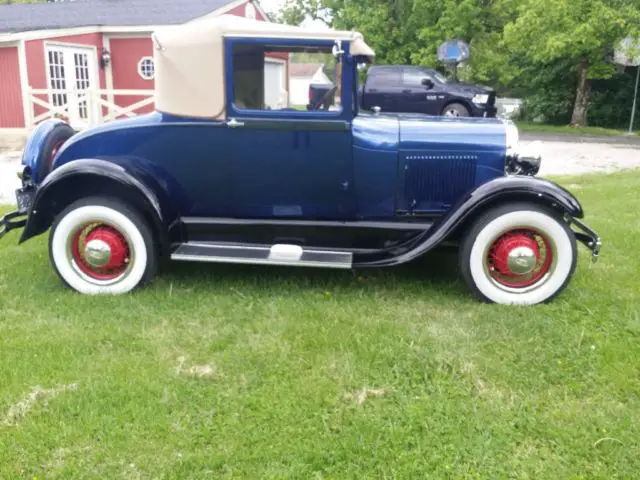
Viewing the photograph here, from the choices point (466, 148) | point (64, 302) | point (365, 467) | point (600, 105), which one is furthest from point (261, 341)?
point (600, 105)

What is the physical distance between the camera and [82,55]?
1670 cm

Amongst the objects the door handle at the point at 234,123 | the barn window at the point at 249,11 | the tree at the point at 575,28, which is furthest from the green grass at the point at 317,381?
the barn window at the point at 249,11

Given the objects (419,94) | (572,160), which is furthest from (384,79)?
(572,160)

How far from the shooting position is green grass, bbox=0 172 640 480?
2.61 m

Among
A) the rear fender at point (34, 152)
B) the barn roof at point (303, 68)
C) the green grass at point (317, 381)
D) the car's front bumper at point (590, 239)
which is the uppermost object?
the barn roof at point (303, 68)

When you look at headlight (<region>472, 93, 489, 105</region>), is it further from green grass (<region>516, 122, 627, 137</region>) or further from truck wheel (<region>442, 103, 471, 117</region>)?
green grass (<region>516, 122, 627, 137</region>)

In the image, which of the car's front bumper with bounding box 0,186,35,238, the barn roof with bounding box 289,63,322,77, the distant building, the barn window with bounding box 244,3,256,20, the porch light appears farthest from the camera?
the barn window with bounding box 244,3,256,20

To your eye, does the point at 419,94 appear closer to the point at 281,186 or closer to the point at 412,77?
the point at 412,77

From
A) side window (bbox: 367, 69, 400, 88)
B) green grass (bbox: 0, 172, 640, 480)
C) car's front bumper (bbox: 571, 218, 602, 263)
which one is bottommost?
green grass (bbox: 0, 172, 640, 480)

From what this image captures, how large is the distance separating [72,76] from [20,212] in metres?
13.2

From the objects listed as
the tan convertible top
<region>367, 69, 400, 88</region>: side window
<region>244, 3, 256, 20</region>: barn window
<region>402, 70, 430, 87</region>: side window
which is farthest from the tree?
the tan convertible top

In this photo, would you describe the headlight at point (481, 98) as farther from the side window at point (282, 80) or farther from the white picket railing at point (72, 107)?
the side window at point (282, 80)

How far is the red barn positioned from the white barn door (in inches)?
1.0

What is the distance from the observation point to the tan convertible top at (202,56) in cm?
414
